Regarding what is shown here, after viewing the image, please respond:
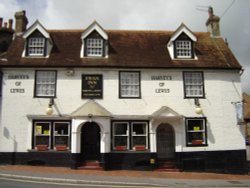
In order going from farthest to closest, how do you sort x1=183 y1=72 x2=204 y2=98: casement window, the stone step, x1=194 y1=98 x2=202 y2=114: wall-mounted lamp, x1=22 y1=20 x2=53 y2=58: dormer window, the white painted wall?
1. x1=22 y1=20 x2=53 y2=58: dormer window
2. x1=183 y1=72 x2=204 y2=98: casement window
3. x1=194 y1=98 x2=202 y2=114: wall-mounted lamp
4. the white painted wall
5. the stone step

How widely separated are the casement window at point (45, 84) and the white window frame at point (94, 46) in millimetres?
2892

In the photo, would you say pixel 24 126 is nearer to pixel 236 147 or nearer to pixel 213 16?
pixel 236 147

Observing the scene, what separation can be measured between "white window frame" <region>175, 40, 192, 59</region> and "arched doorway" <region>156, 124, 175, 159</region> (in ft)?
17.3

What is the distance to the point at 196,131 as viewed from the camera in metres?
19.2

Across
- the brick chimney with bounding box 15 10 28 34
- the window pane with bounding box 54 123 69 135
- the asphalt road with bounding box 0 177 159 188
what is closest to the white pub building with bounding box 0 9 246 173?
the window pane with bounding box 54 123 69 135

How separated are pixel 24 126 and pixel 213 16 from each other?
1633cm

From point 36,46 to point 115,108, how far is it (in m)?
7.08

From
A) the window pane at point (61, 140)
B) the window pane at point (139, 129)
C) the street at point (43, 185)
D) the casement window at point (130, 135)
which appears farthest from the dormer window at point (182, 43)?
the street at point (43, 185)

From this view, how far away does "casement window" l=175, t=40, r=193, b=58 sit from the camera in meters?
20.7

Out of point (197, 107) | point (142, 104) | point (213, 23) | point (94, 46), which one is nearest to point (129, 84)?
point (142, 104)

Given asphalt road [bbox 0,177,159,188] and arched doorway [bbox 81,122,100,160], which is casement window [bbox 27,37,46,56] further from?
asphalt road [bbox 0,177,159,188]

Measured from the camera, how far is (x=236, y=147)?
1933 cm

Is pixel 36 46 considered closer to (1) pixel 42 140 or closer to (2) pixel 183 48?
(1) pixel 42 140

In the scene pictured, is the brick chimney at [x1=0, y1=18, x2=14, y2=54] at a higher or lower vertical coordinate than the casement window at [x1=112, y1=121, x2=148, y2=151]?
higher
